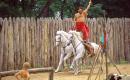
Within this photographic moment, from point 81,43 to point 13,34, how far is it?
252 cm

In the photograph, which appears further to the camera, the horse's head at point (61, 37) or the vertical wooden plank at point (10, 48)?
the vertical wooden plank at point (10, 48)

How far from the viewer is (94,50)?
2081 centimetres

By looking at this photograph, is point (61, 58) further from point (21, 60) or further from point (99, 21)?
point (99, 21)

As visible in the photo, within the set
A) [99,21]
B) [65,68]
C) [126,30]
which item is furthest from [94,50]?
[126,30]

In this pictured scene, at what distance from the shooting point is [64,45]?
20.9m

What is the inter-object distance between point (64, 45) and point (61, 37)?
410 millimetres

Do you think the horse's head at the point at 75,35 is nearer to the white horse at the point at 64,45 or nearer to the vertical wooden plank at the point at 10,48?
the white horse at the point at 64,45

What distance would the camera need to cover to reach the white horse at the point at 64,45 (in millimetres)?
20531

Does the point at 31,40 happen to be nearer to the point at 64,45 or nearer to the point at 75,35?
the point at 64,45

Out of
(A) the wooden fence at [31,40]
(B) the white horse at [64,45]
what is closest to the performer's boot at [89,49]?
(B) the white horse at [64,45]

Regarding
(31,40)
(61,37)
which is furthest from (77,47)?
(31,40)

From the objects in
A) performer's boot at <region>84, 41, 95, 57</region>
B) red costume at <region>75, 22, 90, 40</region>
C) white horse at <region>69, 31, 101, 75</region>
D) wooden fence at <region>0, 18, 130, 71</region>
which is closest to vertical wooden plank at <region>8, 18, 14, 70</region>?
wooden fence at <region>0, 18, 130, 71</region>

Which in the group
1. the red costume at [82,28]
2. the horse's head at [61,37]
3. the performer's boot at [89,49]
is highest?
the red costume at [82,28]

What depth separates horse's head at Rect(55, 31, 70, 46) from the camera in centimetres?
2050
